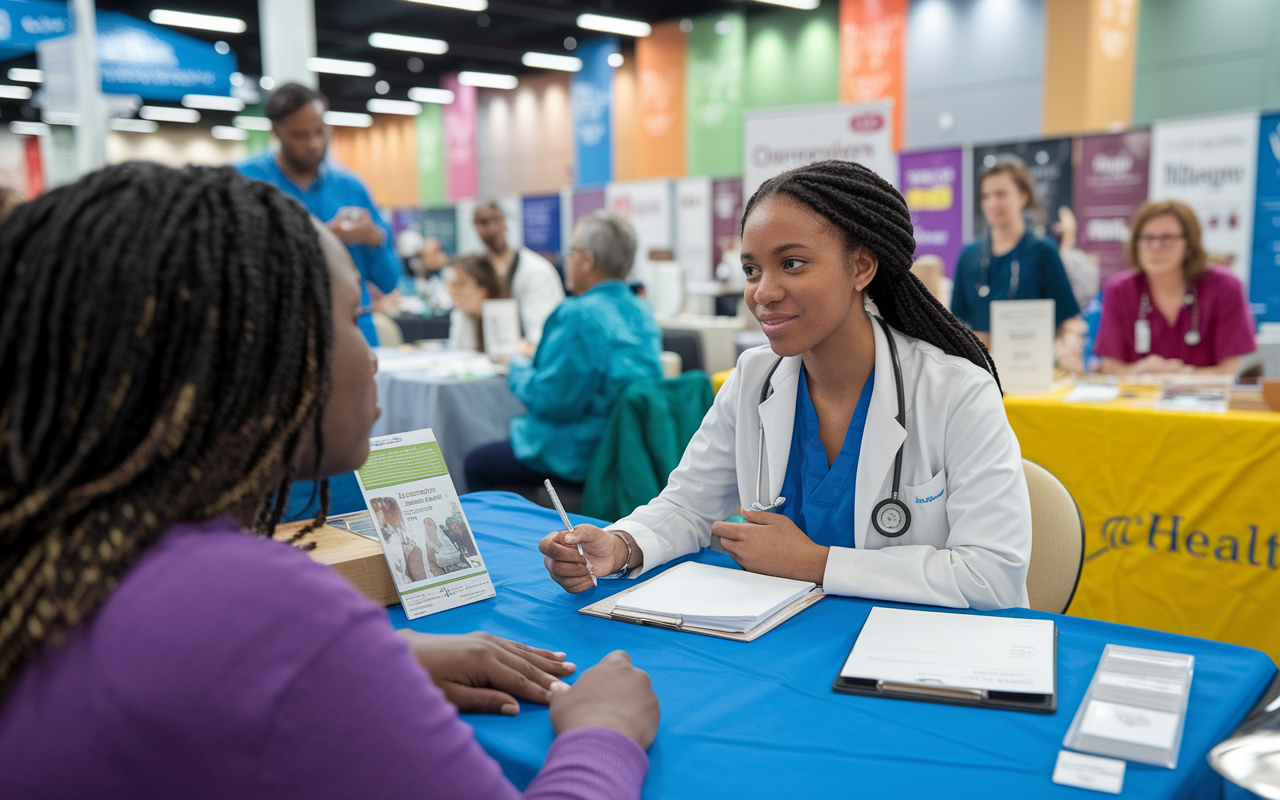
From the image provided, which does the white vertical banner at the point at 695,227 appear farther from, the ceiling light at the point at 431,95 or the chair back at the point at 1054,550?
the chair back at the point at 1054,550

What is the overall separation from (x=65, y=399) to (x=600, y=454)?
228cm

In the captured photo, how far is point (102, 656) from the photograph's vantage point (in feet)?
1.82

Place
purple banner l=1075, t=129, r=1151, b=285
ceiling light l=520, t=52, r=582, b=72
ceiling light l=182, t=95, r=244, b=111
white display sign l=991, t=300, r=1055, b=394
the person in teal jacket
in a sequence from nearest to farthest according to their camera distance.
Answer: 1. white display sign l=991, t=300, r=1055, b=394
2. the person in teal jacket
3. purple banner l=1075, t=129, r=1151, b=285
4. ceiling light l=520, t=52, r=582, b=72
5. ceiling light l=182, t=95, r=244, b=111

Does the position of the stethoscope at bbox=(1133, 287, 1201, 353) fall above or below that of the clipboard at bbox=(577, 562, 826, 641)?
above

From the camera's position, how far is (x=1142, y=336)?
3.42 m

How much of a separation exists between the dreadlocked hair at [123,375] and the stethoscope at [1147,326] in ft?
11.6

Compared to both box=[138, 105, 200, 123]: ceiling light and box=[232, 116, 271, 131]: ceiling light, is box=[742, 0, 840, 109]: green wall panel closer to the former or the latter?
box=[232, 116, 271, 131]: ceiling light

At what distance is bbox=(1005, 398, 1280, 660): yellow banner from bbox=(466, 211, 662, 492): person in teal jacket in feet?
4.45

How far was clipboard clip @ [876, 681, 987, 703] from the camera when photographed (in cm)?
95

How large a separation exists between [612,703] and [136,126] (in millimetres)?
22910

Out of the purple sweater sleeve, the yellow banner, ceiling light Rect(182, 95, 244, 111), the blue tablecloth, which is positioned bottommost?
the yellow banner

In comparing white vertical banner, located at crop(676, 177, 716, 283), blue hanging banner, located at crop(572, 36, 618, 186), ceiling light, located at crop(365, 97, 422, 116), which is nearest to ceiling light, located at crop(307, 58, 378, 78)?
ceiling light, located at crop(365, 97, 422, 116)

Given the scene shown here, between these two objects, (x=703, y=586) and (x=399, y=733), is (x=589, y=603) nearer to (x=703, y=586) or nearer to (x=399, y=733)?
(x=703, y=586)

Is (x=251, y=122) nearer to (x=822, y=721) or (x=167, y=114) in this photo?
(x=167, y=114)
